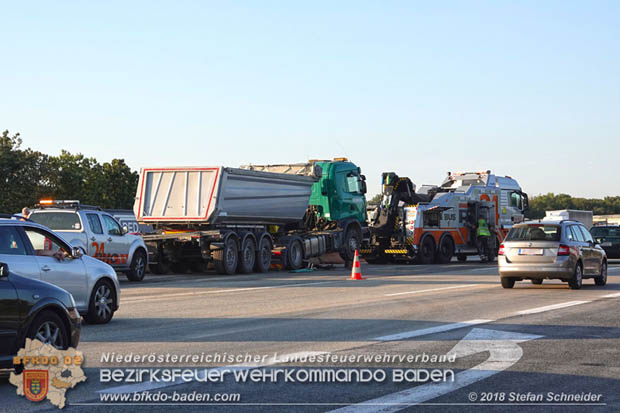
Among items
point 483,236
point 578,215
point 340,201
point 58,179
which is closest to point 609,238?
point 483,236

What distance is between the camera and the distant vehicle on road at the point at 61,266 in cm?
1057

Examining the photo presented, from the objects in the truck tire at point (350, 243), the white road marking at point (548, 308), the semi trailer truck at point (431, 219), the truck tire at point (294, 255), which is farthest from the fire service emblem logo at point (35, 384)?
the semi trailer truck at point (431, 219)

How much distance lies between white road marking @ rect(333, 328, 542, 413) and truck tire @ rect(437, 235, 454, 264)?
23.8m

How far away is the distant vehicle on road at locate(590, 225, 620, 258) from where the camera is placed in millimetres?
37094

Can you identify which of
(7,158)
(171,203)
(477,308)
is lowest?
(477,308)

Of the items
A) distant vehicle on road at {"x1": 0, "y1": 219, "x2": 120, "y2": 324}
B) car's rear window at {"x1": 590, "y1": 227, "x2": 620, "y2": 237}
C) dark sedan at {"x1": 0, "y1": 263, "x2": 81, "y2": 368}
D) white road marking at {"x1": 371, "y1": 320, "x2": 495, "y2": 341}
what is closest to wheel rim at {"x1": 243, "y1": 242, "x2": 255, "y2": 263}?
distant vehicle on road at {"x1": 0, "y1": 219, "x2": 120, "y2": 324}

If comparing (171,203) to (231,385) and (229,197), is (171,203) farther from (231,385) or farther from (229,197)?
(231,385)

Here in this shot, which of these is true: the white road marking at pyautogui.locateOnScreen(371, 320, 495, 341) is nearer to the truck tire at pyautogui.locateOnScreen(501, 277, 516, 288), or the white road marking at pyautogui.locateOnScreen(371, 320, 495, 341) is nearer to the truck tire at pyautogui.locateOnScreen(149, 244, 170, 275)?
the truck tire at pyautogui.locateOnScreen(501, 277, 516, 288)

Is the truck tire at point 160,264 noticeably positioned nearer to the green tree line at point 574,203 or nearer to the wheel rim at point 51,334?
the wheel rim at point 51,334

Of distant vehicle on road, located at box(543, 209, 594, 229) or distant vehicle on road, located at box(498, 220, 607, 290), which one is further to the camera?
distant vehicle on road, located at box(543, 209, 594, 229)

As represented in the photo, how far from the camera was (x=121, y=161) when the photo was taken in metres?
80.8

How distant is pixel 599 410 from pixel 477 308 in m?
8.32

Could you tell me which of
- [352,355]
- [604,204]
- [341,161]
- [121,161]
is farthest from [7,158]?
[604,204]

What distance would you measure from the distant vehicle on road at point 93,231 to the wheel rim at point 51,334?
44.7 ft
